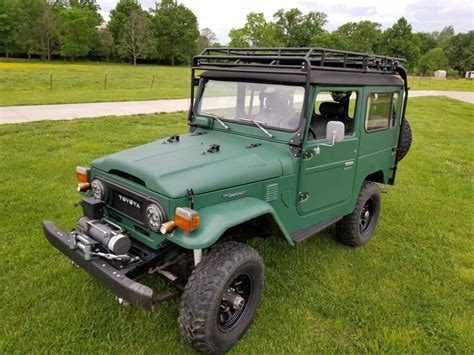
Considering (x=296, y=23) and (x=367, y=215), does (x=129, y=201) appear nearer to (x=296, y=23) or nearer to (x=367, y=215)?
(x=367, y=215)

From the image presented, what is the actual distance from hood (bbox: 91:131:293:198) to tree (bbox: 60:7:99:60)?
58.3 metres

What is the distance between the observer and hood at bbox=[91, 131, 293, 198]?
2.99 metres

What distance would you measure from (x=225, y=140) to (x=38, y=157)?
5.65 m

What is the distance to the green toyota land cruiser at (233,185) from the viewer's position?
288cm

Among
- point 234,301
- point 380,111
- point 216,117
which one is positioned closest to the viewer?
point 234,301

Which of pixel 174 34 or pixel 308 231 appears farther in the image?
pixel 174 34

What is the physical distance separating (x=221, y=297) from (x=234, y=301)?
25 centimetres

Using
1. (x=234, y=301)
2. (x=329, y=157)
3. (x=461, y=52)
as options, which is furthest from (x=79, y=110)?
(x=461, y=52)


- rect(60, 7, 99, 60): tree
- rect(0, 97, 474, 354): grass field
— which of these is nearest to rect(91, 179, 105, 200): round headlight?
rect(0, 97, 474, 354): grass field

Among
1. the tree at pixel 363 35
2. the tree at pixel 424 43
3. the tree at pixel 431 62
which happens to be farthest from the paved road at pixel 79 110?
the tree at pixel 424 43

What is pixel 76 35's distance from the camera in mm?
55969

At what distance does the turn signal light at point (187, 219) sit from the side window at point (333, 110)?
66.6 inches

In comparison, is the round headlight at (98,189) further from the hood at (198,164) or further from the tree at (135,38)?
→ the tree at (135,38)

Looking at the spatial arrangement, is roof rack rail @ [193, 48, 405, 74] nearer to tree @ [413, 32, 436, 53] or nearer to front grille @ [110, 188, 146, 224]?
front grille @ [110, 188, 146, 224]
